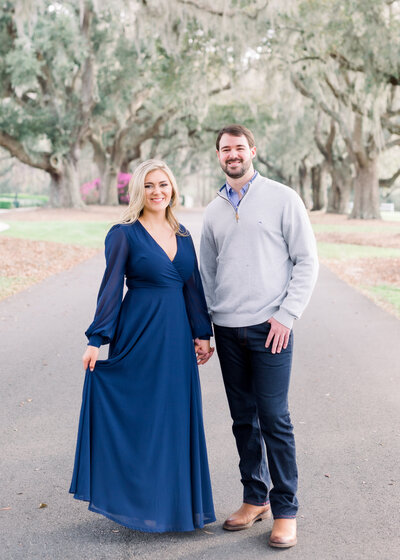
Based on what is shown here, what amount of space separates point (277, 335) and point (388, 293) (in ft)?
29.5

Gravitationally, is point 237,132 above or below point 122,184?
above

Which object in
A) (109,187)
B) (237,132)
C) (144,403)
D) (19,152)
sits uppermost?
(19,152)

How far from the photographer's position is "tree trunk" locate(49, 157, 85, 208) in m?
34.2

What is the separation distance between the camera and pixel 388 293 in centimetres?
1167

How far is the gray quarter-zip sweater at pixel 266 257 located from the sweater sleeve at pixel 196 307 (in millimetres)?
104

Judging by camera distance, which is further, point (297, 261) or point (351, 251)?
point (351, 251)

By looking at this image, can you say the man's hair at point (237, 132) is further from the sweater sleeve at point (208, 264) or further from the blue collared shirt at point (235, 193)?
the sweater sleeve at point (208, 264)

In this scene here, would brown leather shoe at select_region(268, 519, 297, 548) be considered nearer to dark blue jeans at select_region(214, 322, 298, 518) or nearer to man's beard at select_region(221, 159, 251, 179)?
dark blue jeans at select_region(214, 322, 298, 518)

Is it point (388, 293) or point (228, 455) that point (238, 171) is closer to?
point (228, 455)

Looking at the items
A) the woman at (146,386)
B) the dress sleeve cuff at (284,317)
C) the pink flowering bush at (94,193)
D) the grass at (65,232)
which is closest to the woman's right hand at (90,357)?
the woman at (146,386)

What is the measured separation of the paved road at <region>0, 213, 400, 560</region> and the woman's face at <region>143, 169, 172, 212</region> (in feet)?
5.22

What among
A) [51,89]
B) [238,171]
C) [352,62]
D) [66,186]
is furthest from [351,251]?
[66,186]

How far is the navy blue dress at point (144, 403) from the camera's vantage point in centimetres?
316

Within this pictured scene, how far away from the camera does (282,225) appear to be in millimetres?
3209
